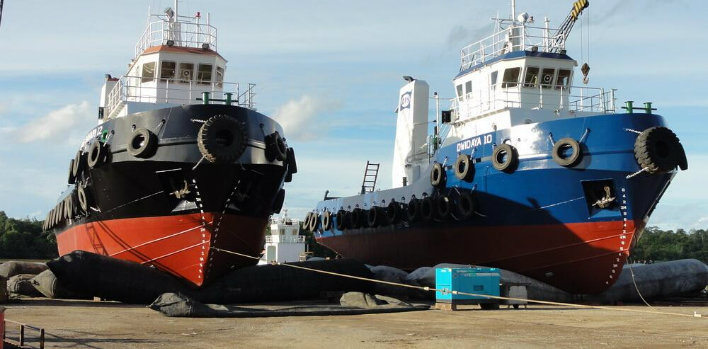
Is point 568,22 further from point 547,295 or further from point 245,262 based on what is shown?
point 245,262

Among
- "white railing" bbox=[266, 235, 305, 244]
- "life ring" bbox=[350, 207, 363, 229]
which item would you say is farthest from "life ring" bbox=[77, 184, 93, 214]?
"white railing" bbox=[266, 235, 305, 244]

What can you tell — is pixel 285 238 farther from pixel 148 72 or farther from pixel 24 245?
pixel 24 245

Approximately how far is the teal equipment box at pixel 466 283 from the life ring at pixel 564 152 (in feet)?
9.75

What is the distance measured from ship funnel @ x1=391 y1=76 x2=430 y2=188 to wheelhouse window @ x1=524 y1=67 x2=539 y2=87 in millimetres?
4897

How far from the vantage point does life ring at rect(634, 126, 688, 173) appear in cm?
1562

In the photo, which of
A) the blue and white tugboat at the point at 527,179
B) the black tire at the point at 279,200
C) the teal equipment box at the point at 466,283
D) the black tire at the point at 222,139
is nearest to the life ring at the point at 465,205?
the blue and white tugboat at the point at 527,179

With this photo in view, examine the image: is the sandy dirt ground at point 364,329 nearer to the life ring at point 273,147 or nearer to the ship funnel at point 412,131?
the life ring at point 273,147

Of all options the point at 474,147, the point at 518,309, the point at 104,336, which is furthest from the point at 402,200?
the point at 104,336

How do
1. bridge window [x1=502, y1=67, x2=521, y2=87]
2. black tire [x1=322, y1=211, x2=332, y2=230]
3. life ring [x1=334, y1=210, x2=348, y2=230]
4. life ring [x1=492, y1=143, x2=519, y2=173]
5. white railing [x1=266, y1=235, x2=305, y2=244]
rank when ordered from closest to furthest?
life ring [x1=492, y1=143, x2=519, y2=173] < bridge window [x1=502, y1=67, x2=521, y2=87] < life ring [x1=334, y1=210, x2=348, y2=230] < black tire [x1=322, y1=211, x2=332, y2=230] < white railing [x1=266, y1=235, x2=305, y2=244]

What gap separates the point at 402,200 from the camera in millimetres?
23234

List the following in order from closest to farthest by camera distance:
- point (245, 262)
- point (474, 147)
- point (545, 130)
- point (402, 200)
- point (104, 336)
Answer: point (104, 336)
point (245, 262)
point (545, 130)
point (474, 147)
point (402, 200)

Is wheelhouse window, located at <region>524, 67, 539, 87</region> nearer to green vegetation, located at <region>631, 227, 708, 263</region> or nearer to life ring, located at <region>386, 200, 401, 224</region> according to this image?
life ring, located at <region>386, 200, 401, 224</region>

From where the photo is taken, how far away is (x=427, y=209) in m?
20.5

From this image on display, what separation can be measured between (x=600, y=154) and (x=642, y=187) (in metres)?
1.08
